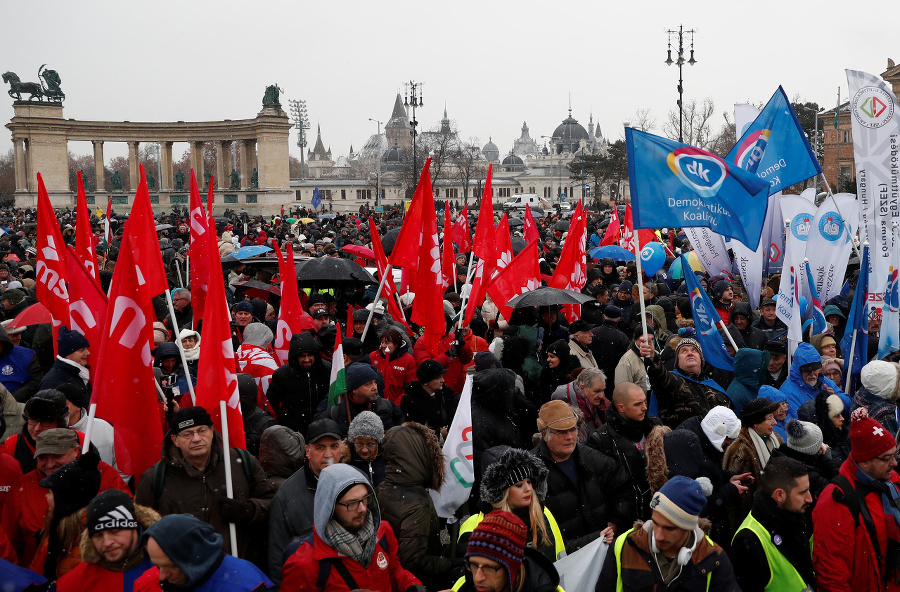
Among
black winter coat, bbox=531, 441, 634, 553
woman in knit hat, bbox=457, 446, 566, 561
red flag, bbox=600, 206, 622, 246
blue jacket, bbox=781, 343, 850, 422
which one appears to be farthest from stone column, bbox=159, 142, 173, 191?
woman in knit hat, bbox=457, 446, 566, 561

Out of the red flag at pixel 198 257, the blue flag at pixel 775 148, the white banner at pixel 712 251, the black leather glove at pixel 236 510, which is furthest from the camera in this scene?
the white banner at pixel 712 251

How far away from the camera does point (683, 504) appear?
3.53 m

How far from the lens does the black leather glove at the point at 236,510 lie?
163 inches

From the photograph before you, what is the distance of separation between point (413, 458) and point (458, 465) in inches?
20.5

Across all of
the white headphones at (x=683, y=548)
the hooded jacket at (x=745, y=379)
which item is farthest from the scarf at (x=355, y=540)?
the hooded jacket at (x=745, y=379)

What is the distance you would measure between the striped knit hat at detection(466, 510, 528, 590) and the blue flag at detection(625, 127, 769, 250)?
3922mm

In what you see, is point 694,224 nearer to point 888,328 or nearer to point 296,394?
point 888,328

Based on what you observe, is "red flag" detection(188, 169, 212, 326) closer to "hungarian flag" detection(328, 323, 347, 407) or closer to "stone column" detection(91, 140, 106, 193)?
"hungarian flag" detection(328, 323, 347, 407)

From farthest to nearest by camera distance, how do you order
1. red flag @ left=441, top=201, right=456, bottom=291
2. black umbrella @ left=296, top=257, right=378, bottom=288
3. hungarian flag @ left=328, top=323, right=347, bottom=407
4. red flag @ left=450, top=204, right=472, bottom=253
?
red flag @ left=450, top=204, right=472, bottom=253 < red flag @ left=441, top=201, right=456, bottom=291 < black umbrella @ left=296, top=257, right=378, bottom=288 < hungarian flag @ left=328, top=323, right=347, bottom=407

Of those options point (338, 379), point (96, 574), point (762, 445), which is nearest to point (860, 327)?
point (762, 445)

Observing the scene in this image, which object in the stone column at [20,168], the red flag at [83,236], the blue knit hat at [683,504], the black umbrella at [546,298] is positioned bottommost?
the blue knit hat at [683,504]

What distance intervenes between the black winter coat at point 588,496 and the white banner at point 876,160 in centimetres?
422

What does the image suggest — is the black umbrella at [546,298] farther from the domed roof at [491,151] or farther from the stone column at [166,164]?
the domed roof at [491,151]

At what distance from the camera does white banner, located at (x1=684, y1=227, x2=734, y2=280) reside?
12.6 metres
